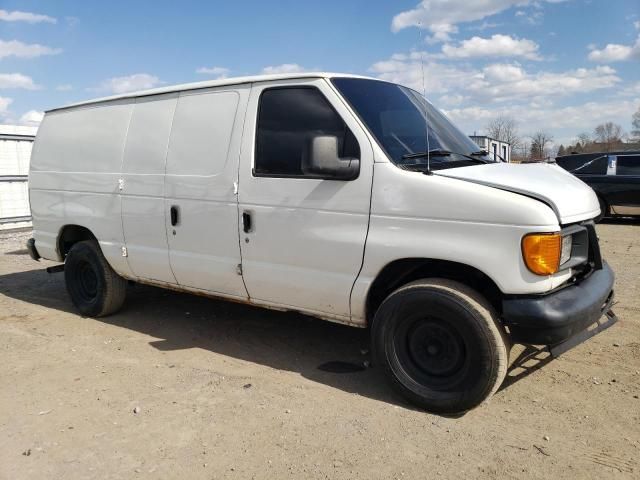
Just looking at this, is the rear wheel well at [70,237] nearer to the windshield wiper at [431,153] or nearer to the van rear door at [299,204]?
the van rear door at [299,204]

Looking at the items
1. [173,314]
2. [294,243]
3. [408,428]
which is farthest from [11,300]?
[408,428]

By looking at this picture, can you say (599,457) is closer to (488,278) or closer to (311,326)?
(488,278)

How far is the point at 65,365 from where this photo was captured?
4.57 m

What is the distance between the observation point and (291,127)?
410 centimetres

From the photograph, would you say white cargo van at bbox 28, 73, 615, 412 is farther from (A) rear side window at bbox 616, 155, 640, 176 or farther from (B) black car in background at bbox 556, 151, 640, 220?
(A) rear side window at bbox 616, 155, 640, 176

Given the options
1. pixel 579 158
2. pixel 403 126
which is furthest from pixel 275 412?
pixel 579 158

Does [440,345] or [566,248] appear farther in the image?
[440,345]

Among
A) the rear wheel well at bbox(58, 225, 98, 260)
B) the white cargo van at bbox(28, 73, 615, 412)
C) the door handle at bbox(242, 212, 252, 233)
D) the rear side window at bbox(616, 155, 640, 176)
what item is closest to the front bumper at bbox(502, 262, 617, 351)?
the white cargo van at bbox(28, 73, 615, 412)

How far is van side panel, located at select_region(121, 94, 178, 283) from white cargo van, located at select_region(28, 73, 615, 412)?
16 mm

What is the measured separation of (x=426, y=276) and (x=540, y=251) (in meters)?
0.83

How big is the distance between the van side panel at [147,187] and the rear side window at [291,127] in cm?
110

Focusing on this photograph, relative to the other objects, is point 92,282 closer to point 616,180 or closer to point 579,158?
point 616,180

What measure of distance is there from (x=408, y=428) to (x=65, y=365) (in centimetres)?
292

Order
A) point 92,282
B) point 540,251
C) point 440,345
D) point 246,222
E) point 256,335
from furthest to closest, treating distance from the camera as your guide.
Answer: point 92,282, point 256,335, point 246,222, point 440,345, point 540,251
